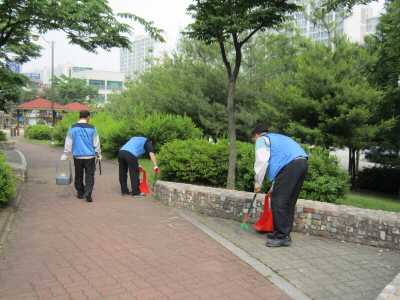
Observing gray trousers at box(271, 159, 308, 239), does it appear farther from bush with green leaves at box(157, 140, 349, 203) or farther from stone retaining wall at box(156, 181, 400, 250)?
bush with green leaves at box(157, 140, 349, 203)

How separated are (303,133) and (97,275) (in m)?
12.0

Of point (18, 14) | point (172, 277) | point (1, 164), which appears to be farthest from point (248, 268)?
point (18, 14)

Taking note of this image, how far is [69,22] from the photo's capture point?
355 inches

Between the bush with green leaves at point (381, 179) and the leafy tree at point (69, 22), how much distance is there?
14.3 metres

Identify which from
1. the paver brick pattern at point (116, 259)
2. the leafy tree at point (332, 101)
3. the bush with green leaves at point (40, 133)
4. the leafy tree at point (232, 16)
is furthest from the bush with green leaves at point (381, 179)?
the bush with green leaves at point (40, 133)

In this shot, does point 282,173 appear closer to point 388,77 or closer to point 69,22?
point 69,22

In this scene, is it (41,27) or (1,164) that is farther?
(41,27)

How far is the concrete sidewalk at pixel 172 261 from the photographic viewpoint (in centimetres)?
388

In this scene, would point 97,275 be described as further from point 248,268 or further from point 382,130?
point 382,130

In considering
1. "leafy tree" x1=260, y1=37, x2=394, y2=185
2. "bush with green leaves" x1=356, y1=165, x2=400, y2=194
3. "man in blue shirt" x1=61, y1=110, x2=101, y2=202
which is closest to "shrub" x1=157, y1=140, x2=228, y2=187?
"man in blue shirt" x1=61, y1=110, x2=101, y2=202

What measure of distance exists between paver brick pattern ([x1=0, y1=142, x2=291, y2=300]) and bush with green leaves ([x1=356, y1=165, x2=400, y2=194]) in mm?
15295

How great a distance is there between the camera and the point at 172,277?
13.8 ft

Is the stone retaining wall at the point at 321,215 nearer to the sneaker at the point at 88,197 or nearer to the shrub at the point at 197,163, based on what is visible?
the sneaker at the point at 88,197

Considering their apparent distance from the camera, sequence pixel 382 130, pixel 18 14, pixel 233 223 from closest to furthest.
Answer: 1. pixel 233 223
2. pixel 18 14
3. pixel 382 130
